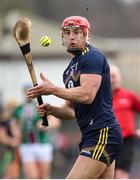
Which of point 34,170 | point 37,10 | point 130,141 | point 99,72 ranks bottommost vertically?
point 37,10

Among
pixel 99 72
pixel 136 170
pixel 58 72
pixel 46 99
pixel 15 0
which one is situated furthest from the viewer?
pixel 15 0

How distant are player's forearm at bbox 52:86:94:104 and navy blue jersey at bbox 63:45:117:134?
26cm

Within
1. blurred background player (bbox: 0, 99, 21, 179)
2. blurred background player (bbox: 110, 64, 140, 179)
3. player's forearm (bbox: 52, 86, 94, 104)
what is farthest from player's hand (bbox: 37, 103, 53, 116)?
blurred background player (bbox: 0, 99, 21, 179)

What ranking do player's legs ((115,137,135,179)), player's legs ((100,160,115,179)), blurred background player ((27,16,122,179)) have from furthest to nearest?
player's legs ((115,137,135,179)) < player's legs ((100,160,115,179)) < blurred background player ((27,16,122,179))

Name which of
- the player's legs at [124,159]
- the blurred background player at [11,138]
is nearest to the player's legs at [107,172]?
the player's legs at [124,159]

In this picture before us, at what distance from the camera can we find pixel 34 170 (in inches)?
632

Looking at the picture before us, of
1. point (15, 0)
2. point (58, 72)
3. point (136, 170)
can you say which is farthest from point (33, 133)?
point (15, 0)

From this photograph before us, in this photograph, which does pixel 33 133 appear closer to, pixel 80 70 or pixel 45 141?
pixel 45 141

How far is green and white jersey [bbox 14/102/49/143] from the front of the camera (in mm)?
15922

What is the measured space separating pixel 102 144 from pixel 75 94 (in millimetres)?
623

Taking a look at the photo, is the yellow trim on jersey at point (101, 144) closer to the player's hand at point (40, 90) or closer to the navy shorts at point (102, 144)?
the navy shorts at point (102, 144)

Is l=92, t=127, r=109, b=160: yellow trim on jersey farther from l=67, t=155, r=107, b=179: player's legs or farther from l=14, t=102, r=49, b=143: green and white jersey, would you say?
l=14, t=102, r=49, b=143: green and white jersey

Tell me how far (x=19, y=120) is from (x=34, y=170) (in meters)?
0.89

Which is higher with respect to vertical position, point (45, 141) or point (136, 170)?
point (45, 141)
